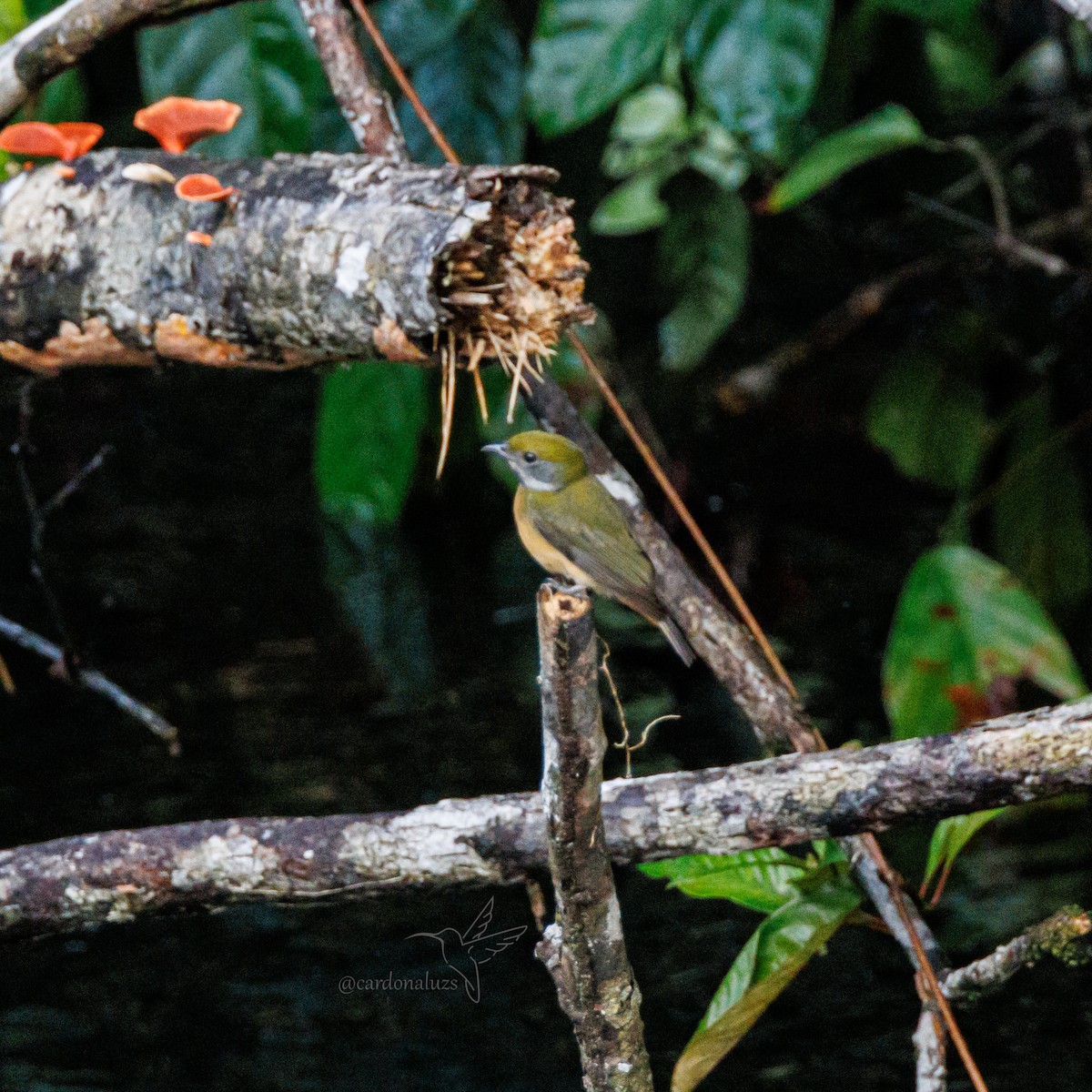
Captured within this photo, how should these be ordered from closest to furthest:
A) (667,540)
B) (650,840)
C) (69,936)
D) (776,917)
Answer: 1. (650,840)
2. (776,917)
3. (667,540)
4. (69,936)

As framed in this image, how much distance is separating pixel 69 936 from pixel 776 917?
59.5 inches

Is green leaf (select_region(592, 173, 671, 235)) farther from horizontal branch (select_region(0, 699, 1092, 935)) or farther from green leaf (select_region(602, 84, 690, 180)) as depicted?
horizontal branch (select_region(0, 699, 1092, 935))

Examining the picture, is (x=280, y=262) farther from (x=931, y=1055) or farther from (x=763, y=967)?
(x=931, y=1055)

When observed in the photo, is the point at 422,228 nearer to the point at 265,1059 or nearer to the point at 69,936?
the point at 265,1059

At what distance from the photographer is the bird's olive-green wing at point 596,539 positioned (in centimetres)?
254

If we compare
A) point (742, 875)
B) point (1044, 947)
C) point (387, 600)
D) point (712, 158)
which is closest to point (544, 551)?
point (742, 875)

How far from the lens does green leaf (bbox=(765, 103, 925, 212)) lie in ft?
10.2

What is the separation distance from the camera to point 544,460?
8.37 feet

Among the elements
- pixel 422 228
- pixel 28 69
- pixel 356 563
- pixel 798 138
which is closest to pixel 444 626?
pixel 356 563

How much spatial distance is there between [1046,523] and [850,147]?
1.62 m

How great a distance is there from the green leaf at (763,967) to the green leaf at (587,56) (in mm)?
1830

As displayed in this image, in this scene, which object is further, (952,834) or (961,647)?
(961,647)

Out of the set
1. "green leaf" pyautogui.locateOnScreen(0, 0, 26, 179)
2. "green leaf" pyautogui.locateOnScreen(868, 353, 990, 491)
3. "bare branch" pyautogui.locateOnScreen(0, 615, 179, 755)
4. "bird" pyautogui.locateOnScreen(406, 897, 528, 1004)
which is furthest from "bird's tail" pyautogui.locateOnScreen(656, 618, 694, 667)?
"green leaf" pyautogui.locateOnScreen(868, 353, 990, 491)

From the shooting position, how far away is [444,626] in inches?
183
